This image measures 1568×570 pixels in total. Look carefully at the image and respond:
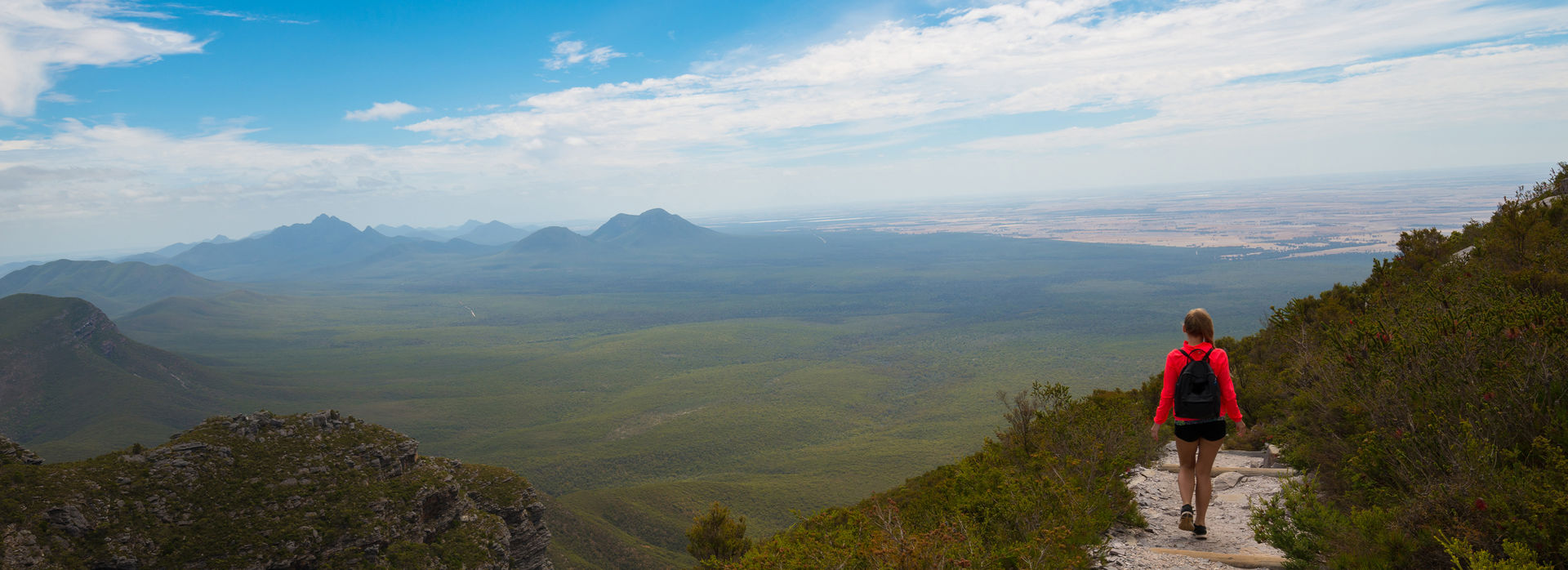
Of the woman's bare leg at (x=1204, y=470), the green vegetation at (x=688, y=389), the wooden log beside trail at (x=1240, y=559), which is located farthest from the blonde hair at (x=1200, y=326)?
the green vegetation at (x=688, y=389)

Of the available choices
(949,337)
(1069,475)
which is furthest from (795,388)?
(1069,475)

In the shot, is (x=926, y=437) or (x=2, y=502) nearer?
(x=2, y=502)

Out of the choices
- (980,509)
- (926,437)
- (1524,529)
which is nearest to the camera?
(1524,529)

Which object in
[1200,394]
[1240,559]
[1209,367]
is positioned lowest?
[1240,559]

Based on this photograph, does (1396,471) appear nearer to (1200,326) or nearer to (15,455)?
(1200,326)

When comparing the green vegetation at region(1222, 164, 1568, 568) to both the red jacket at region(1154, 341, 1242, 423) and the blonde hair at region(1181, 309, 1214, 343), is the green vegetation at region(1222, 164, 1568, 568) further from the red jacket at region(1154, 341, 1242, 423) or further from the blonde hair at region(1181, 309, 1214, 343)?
the blonde hair at region(1181, 309, 1214, 343)

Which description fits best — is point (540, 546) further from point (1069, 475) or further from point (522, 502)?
point (1069, 475)

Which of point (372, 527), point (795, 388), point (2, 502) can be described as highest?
point (2, 502)

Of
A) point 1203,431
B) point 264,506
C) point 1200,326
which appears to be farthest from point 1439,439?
point 264,506
